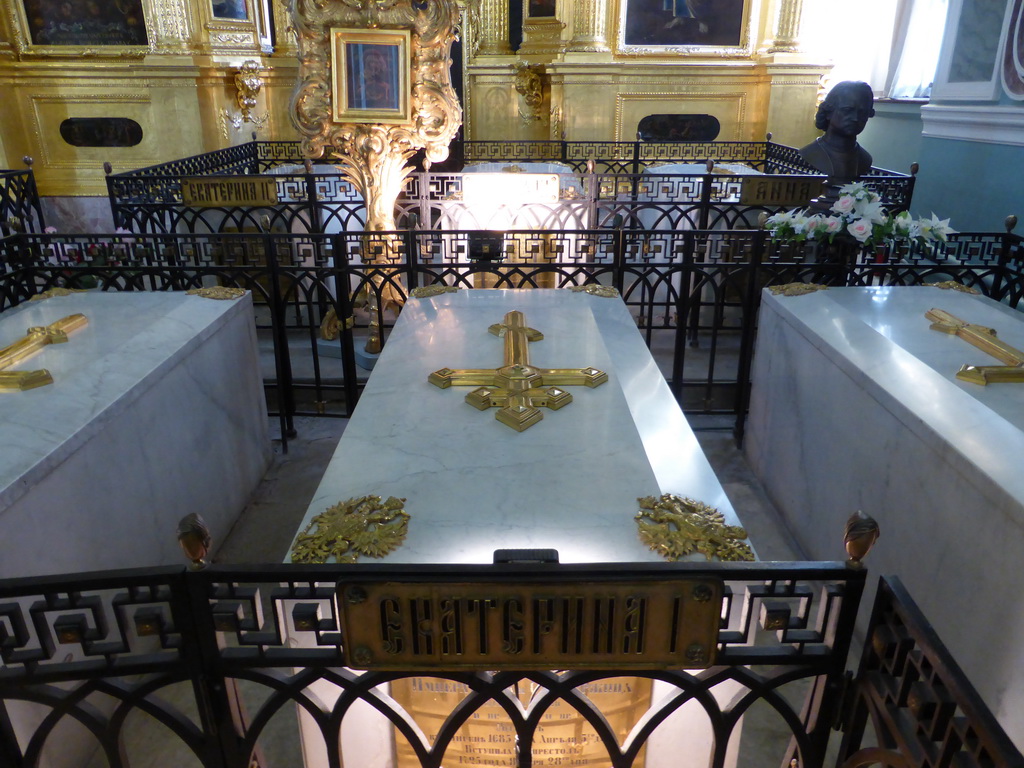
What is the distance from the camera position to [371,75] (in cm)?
496

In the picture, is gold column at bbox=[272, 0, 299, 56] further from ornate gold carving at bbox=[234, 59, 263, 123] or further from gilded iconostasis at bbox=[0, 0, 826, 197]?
ornate gold carving at bbox=[234, 59, 263, 123]

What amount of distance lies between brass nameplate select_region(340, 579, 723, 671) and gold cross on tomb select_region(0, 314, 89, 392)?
2.02 metres

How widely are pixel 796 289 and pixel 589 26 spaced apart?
7.82 m

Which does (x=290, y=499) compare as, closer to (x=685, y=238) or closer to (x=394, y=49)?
(x=685, y=238)

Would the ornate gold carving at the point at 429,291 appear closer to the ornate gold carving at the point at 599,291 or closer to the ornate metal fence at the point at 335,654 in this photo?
the ornate gold carving at the point at 599,291

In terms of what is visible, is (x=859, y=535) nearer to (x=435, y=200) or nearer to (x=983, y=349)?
(x=983, y=349)

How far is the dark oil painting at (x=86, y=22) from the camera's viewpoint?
1023 cm

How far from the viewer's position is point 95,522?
2.42 metres

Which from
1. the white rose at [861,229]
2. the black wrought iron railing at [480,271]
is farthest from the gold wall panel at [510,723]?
the white rose at [861,229]

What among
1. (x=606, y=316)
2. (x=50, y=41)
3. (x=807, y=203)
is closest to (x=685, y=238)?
(x=606, y=316)

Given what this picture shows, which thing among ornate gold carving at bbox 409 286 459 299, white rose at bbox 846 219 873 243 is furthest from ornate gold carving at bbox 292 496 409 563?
white rose at bbox 846 219 873 243

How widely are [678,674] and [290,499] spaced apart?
3.03 metres

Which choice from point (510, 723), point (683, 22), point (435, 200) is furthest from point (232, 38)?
point (510, 723)

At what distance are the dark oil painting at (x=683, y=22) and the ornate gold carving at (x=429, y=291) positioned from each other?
8011mm
